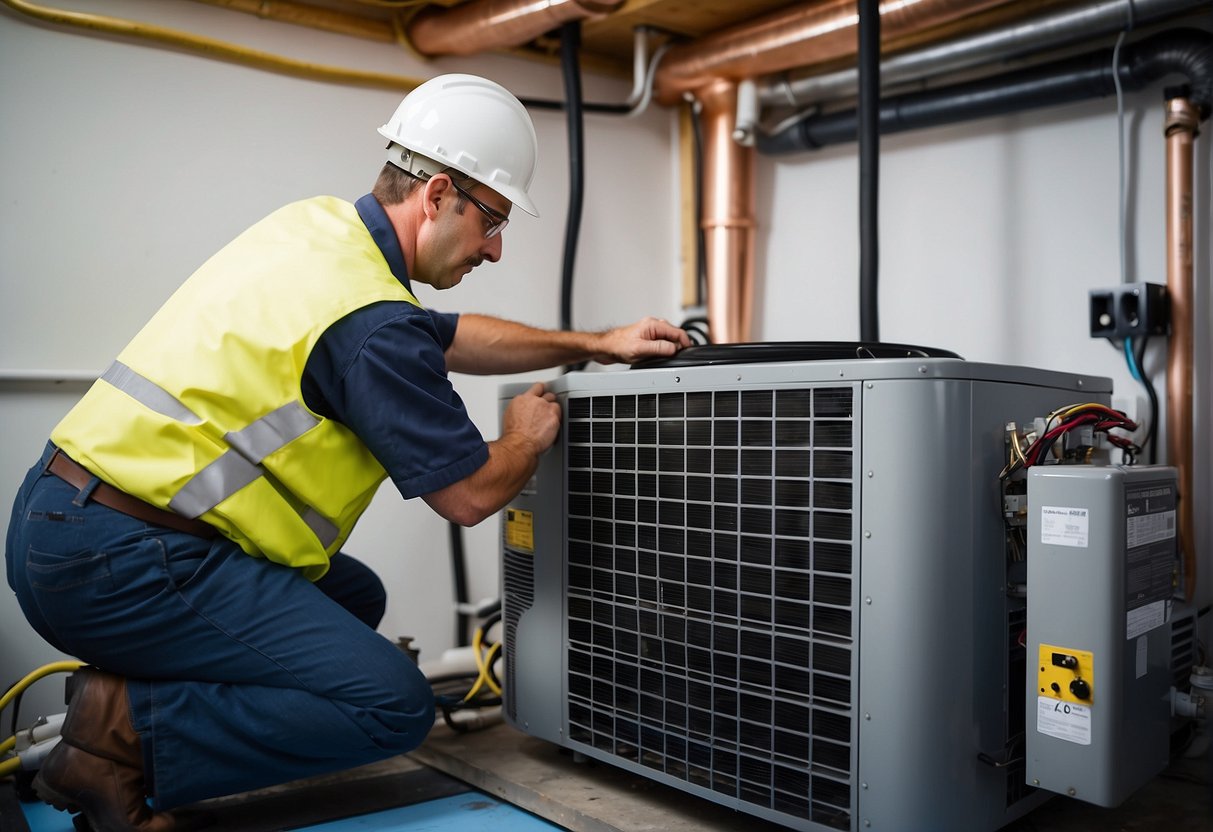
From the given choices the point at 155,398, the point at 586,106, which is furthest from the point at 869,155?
the point at 155,398

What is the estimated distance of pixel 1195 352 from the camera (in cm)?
176

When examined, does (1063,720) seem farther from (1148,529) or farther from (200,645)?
(200,645)

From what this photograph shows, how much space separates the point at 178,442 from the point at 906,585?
888 mm

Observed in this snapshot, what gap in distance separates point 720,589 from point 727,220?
131cm

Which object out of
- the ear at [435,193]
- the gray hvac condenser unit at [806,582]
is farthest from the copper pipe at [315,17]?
the gray hvac condenser unit at [806,582]

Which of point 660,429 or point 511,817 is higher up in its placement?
point 660,429

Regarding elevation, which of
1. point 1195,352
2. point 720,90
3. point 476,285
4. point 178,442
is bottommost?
point 178,442

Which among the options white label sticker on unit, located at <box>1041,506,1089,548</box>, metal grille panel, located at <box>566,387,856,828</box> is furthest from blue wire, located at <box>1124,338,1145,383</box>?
metal grille panel, located at <box>566,387,856,828</box>

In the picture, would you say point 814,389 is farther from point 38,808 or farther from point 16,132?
point 16,132

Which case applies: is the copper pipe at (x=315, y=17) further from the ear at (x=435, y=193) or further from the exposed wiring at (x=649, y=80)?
the ear at (x=435, y=193)

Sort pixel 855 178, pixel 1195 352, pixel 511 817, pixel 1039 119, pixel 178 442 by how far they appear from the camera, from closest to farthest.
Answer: pixel 178 442 < pixel 511 817 < pixel 1195 352 < pixel 1039 119 < pixel 855 178

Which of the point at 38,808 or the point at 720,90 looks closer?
the point at 38,808

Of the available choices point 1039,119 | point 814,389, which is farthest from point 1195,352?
point 814,389

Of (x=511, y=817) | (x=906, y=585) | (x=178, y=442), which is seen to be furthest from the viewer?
(x=511, y=817)
